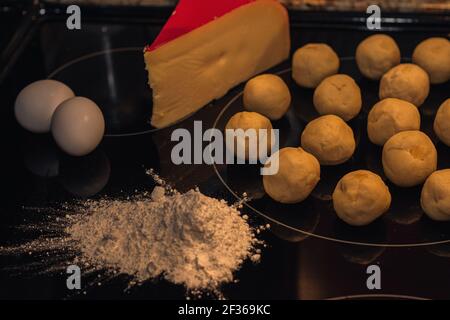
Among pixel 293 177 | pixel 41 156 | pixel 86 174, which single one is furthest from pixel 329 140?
pixel 41 156

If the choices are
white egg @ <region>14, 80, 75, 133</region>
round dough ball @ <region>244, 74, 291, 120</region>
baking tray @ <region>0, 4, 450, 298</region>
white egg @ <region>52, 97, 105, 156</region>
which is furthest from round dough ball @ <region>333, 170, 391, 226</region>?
white egg @ <region>14, 80, 75, 133</region>

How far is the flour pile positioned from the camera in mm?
1251

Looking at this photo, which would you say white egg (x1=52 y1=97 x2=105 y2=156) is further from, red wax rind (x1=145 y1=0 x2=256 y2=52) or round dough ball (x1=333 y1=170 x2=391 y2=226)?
round dough ball (x1=333 y1=170 x2=391 y2=226)

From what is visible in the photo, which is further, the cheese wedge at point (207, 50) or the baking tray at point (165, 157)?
the cheese wedge at point (207, 50)

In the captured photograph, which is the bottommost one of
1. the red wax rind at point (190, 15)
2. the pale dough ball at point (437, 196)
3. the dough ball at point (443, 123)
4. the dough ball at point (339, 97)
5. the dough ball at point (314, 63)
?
the pale dough ball at point (437, 196)

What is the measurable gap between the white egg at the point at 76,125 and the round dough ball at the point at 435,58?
2.44 ft

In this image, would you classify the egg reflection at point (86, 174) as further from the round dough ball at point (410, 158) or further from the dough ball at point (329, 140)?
the round dough ball at point (410, 158)

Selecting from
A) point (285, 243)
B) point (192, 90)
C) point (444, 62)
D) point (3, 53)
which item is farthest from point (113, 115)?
point (444, 62)

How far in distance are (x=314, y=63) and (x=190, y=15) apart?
0.30m

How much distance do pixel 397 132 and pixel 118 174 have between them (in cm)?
58

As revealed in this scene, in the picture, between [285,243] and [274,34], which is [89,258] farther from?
[274,34]

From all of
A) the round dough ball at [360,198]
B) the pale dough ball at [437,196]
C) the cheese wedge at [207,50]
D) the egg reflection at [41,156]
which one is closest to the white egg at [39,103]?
the egg reflection at [41,156]

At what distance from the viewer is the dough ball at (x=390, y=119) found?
1448 millimetres

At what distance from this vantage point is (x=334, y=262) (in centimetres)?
127
